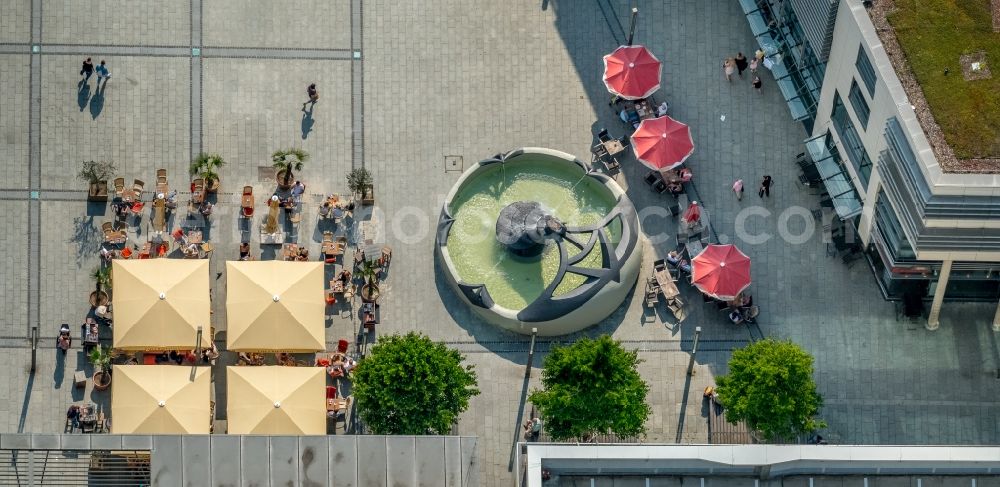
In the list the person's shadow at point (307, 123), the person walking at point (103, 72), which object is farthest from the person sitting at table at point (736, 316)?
the person walking at point (103, 72)

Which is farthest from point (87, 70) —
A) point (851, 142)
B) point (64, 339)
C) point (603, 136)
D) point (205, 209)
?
point (851, 142)

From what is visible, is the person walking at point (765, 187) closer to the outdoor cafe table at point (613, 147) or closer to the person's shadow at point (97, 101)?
the outdoor cafe table at point (613, 147)

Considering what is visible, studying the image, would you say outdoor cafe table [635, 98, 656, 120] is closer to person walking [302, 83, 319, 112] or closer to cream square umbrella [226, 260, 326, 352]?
person walking [302, 83, 319, 112]

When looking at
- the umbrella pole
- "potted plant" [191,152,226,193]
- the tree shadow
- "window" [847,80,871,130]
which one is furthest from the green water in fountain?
the tree shadow

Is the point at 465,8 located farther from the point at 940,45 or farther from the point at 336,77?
the point at 940,45

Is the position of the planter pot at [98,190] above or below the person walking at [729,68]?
below
